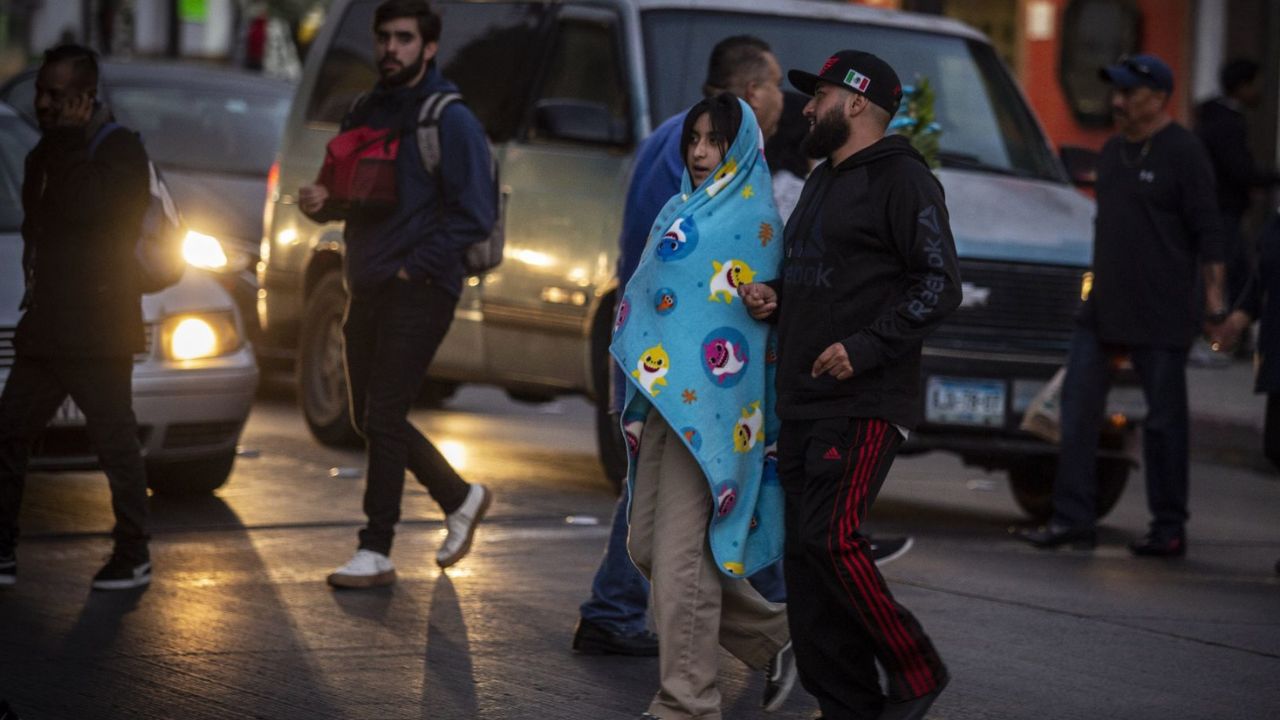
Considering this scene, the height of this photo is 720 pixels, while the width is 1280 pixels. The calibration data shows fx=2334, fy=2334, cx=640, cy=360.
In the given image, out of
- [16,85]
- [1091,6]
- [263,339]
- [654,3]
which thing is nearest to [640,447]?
[654,3]

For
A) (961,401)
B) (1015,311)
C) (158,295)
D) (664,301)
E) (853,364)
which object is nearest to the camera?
(853,364)

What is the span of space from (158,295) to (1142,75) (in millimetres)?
3810

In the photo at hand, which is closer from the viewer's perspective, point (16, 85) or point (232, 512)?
point (232, 512)

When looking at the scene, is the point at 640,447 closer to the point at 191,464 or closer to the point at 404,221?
the point at 404,221

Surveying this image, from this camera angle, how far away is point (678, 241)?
549cm

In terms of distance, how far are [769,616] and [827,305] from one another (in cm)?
86

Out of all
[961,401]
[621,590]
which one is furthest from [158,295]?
[961,401]

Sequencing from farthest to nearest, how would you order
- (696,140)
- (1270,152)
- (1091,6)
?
(1091,6), (1270,152), (696,140)

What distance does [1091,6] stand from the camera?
19688 mm

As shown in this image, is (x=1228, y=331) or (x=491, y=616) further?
(x=1228, y=331)

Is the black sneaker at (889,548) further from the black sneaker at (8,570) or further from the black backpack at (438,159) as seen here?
the black sneaker at (8,570)

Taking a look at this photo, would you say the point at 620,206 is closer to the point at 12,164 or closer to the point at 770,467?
the point at 12,164

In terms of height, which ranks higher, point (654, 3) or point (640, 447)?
point (654, 3)

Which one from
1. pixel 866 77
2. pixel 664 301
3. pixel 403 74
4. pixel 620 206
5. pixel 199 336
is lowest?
pixel 199 336
